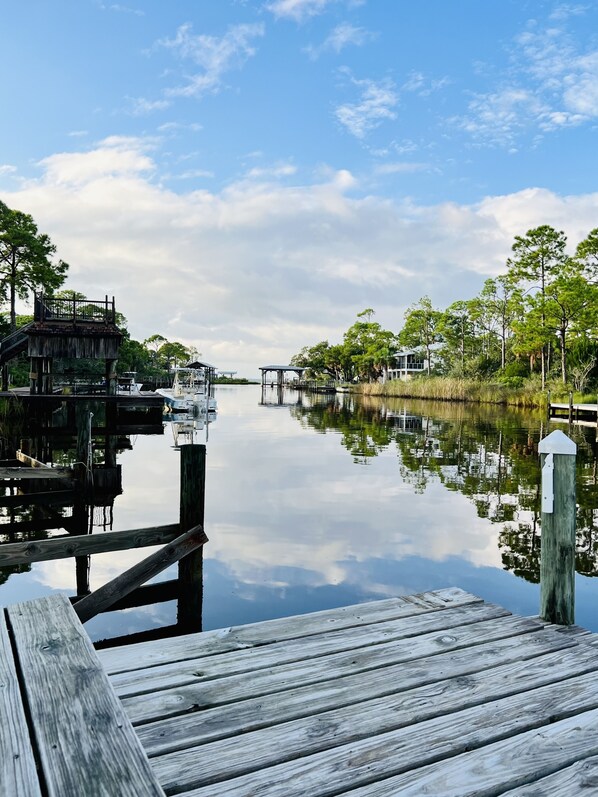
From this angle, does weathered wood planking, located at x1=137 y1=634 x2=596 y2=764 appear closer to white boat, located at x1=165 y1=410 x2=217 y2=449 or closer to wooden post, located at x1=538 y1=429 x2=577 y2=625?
wooden post, located at x1=538 y1=429 x2=577 y2=625

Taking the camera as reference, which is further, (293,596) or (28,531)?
(28,531)

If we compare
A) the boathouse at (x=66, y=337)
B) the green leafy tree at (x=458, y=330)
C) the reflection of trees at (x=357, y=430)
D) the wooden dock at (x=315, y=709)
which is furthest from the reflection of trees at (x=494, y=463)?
the green leafy tree at (x=458, y=330)

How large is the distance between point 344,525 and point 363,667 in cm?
741

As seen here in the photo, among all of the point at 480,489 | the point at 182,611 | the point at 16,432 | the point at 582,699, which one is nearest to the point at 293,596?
the point at 182,611

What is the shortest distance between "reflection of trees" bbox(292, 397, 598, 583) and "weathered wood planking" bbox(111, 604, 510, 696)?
14.4 ft

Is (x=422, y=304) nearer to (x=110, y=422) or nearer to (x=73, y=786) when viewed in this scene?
(x=110, y=422)

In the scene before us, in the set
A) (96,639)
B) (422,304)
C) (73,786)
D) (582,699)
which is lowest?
(96,639)

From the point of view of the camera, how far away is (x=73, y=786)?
1.31 metres

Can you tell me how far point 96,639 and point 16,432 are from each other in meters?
15.3

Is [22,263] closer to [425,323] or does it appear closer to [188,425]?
[188,425]

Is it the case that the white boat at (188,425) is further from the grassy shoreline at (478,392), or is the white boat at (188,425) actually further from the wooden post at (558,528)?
the grassy shoreline at (478,392)

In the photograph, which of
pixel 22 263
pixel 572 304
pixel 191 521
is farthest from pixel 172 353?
pixel 191 521

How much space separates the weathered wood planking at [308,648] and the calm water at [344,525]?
316 cm

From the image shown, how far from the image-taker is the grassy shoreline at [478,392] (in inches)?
1460
